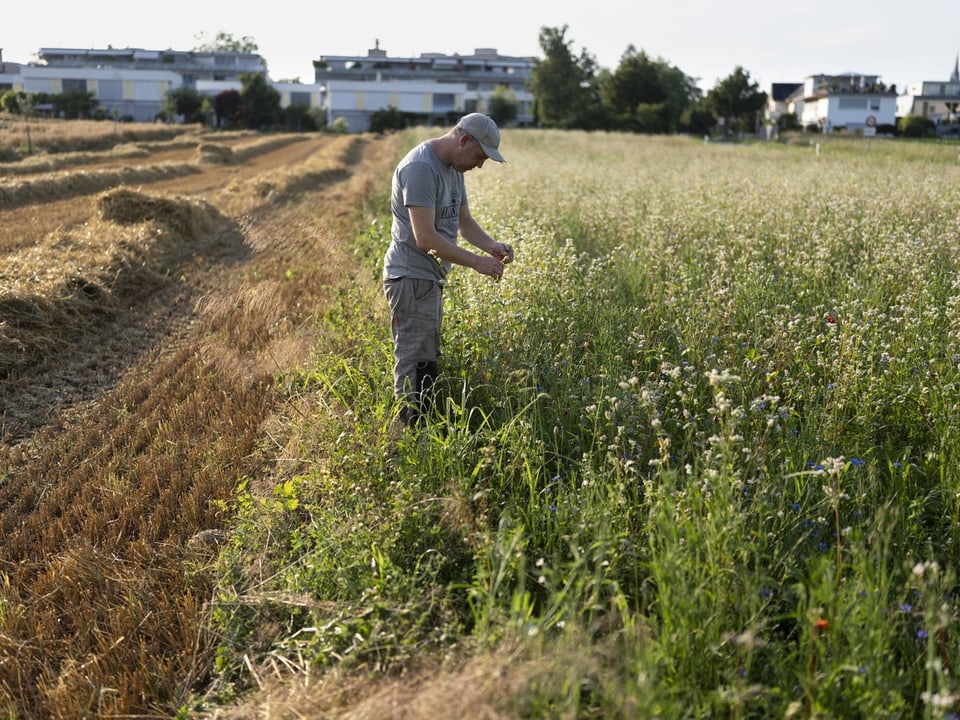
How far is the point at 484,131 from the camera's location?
4.30 metres

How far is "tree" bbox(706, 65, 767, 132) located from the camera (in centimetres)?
6203

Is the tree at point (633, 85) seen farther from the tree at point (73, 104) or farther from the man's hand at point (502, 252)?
the man's hand at point (502, 252)

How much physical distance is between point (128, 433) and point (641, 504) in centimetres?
339

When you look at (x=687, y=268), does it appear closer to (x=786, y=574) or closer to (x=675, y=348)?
(x=675, y=348)

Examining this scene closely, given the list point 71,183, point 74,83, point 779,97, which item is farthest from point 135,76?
point 71,183

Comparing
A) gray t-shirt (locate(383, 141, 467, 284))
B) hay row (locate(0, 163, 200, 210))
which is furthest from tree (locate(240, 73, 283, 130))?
gray t-shirt (locate(383, 141, 467, 284))

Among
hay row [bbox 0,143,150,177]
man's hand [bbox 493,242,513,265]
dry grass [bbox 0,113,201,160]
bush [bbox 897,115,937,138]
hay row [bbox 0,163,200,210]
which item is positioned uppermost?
bush [bbox 897,115,937,138]

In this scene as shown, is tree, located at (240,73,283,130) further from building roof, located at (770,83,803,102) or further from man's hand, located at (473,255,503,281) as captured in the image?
man's hand, located at (473,255,503,281)

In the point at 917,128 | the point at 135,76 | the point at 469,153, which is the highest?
the point at 135,76

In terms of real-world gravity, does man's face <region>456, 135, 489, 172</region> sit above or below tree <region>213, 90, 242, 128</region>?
below

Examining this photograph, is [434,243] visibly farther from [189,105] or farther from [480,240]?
[189,105]

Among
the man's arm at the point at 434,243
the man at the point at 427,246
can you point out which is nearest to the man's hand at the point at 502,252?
the man at the point at 427,246

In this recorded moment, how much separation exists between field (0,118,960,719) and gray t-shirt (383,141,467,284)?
0.68 m

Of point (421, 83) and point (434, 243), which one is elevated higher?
point (421, 83)
